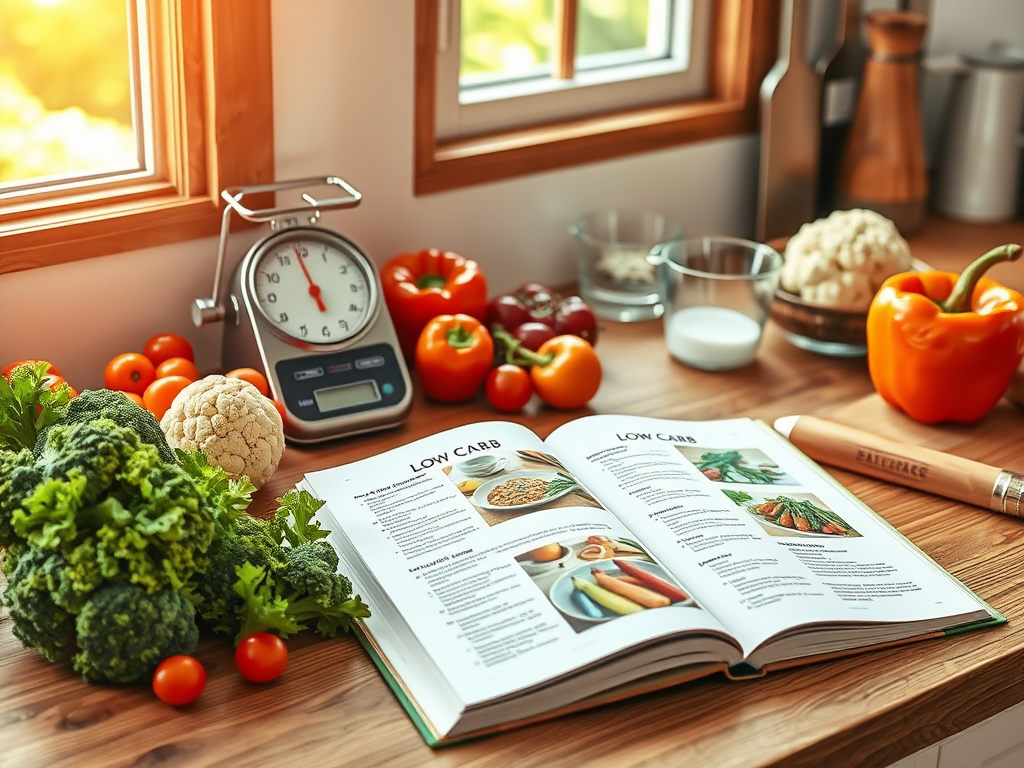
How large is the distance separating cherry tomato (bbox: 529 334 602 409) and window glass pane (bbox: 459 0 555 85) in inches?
18.6

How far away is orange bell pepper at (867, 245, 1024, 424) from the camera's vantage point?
4.64 feet

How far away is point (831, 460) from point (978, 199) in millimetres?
901

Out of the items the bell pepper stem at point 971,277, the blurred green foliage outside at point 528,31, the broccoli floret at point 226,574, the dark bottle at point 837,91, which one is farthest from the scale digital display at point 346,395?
the dark bottle at point 837,91

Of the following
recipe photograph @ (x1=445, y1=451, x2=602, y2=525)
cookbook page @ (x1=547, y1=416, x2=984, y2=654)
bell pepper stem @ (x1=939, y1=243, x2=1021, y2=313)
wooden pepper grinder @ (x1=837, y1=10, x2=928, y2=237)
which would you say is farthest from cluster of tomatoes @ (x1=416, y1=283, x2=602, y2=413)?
wooden pepper grinder @ (x1=837, y1=10, x2=928, y2=237)

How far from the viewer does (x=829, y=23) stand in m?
1.89

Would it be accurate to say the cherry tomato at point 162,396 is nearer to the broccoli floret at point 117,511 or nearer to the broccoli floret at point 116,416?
the broccoli floret at point 116,416

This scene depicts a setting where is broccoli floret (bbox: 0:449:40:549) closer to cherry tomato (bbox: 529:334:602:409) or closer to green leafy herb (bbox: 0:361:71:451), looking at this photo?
green leafy herb (bbox: 0:361:71:451)

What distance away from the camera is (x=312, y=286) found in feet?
4.69

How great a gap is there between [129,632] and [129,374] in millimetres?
487

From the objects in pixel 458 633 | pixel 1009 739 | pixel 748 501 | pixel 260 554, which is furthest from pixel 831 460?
pixel 260 554

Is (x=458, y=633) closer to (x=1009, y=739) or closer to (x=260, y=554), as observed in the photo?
(x=260, y=554)

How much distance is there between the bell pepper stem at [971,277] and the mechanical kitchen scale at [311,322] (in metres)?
0.66

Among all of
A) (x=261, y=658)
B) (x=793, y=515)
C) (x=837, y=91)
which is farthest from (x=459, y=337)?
(x=837, y=91)

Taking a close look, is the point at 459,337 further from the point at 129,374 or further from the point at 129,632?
the point at 129,632
